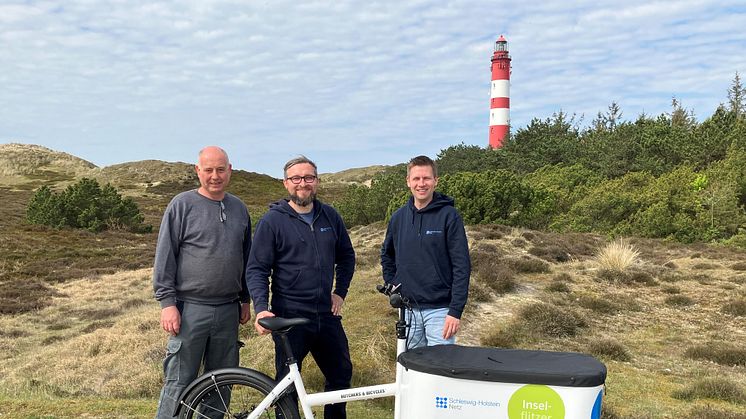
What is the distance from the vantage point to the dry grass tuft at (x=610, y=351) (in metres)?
9.59

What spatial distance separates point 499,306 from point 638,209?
17.0 m

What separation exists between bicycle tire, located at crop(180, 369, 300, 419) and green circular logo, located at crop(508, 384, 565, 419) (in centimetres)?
149

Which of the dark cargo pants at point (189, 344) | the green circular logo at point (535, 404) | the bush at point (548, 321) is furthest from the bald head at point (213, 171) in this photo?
the bush at point (548, 321)

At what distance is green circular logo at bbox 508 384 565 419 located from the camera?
9.36 feet

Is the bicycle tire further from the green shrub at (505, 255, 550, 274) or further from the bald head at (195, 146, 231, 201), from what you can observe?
the green shrub at (505, 255, 550, 274)

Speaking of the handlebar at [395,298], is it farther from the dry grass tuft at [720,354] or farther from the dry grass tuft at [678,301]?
the dry grass tuft at [678,301]

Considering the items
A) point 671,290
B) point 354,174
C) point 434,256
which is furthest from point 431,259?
point 354,174

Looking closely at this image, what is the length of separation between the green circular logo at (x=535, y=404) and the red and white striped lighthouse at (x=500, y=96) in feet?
170

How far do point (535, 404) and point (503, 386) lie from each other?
0.18 metres

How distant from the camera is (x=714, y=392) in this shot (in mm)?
7680

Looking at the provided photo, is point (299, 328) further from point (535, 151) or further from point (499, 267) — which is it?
point (535, 151)

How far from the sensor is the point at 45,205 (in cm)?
3616

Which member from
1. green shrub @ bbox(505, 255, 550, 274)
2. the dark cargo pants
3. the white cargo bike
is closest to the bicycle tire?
the white cargo bike

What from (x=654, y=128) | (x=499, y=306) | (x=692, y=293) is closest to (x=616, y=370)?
(x=499, y=306)
